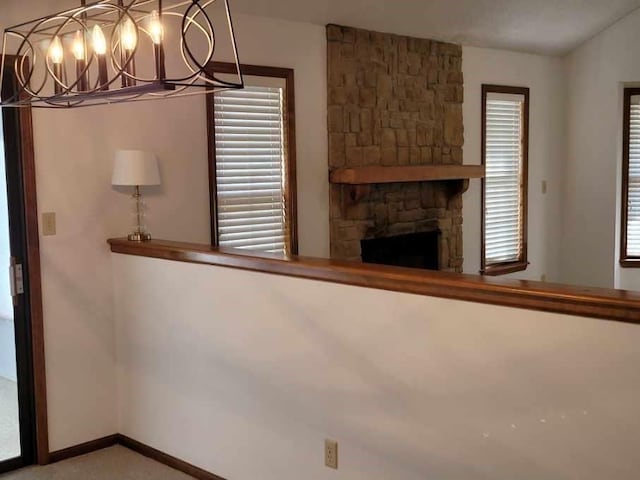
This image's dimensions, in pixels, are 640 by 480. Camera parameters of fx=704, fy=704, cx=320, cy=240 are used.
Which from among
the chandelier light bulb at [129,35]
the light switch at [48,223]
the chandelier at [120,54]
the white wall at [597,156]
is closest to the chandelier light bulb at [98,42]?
the chandelier at [120,54]

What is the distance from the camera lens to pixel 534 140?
6.65 meters

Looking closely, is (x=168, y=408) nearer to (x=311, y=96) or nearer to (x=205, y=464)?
(x=205, y=464)

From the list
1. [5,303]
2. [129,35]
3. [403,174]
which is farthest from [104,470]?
[403,174]

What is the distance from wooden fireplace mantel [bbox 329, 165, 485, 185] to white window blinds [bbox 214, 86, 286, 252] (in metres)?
0.46

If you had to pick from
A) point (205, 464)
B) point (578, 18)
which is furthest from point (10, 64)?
point (578, 18)

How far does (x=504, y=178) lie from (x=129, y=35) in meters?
4.92

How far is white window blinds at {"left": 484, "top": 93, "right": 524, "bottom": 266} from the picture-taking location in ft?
20.7

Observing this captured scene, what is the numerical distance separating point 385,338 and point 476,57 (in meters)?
4.10

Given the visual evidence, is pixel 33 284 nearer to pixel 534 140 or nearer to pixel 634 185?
pixel 534 140

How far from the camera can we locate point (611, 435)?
6.69 feet

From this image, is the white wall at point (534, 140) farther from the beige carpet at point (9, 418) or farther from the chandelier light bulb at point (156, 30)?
the chandelier light bulb at point (156, 30)

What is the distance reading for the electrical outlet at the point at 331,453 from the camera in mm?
2818

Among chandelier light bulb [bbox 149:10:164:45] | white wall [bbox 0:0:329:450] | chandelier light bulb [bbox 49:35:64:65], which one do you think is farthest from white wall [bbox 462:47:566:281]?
chandelier light bulb [bbox 149:10:164:45]

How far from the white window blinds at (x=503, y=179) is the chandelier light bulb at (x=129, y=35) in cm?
457
